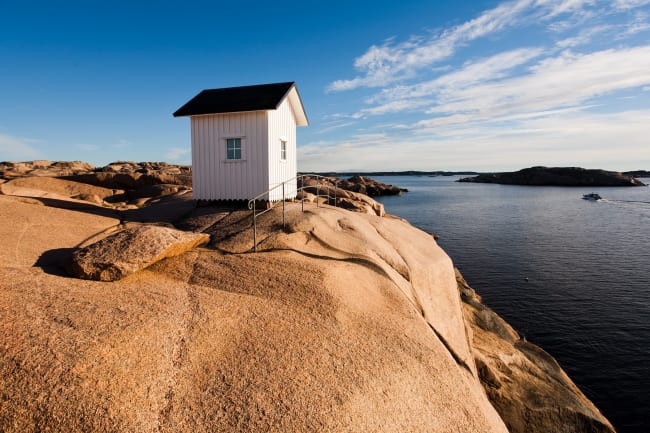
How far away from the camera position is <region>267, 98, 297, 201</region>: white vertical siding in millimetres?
15273

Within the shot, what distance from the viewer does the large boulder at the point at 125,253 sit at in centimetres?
742

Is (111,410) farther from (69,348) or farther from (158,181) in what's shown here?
(158,181)

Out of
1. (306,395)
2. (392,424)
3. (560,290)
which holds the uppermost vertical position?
(306,395)

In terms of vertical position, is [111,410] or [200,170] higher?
[200,170]

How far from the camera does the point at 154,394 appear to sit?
179 inches

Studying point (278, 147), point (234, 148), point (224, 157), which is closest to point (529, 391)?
point (278, 147)

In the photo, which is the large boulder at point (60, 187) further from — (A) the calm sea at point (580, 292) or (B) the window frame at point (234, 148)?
(A) the calm sea at point (580, 292)

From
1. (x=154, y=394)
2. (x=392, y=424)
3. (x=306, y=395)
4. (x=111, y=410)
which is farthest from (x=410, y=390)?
(x=111, y=410)

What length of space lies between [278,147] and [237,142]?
6.11 feet

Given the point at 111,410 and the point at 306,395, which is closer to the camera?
the point at 111,410

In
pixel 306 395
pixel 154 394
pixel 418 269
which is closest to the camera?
pixel 154 394

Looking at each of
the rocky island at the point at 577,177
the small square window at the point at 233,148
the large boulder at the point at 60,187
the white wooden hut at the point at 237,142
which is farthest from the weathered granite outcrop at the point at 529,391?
the rocky island at the point at 577,177

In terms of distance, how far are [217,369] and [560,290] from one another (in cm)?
1994

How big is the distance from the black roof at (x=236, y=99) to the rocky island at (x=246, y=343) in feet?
20.3
